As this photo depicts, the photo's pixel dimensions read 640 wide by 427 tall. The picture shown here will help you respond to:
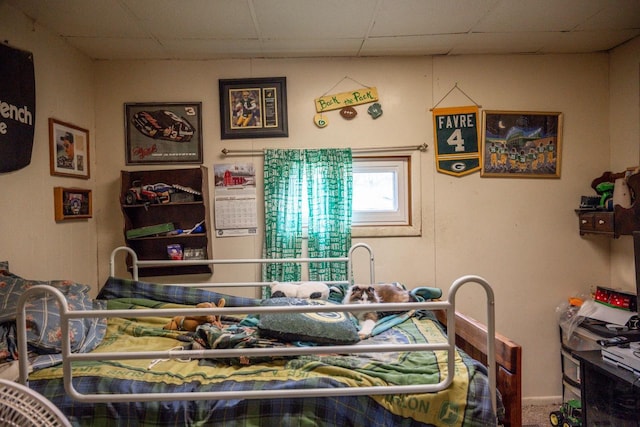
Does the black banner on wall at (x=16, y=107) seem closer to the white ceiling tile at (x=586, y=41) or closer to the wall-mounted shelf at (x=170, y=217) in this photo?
the wall-mounted shelf at (x=170, y=217)

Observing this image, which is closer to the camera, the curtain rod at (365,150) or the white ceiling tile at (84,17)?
the white ceiling tile at (84,17)

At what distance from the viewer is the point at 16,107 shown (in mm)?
1823

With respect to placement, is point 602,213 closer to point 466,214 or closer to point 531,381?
point 466,214

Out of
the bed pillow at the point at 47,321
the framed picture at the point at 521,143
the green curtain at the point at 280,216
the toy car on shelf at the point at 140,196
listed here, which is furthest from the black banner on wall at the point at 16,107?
the framed picture at the point at 521,143

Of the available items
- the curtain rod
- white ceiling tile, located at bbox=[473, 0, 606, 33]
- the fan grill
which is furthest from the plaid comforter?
white ceiling tile, located at bbox=[473, 0, 606, 33]

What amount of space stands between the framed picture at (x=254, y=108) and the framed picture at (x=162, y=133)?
208 mm

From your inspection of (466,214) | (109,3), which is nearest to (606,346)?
(466,214)

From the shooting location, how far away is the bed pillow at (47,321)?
134 centimetres

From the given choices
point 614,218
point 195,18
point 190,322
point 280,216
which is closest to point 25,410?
point 190,322

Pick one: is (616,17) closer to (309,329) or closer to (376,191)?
(376,191)

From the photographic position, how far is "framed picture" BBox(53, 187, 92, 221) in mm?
2094

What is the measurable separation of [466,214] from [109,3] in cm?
248

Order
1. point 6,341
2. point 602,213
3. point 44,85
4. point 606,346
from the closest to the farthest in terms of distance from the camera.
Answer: point 6,341 < point 606,346 < point 44,85 < point 602,213

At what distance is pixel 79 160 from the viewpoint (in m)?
2.30
